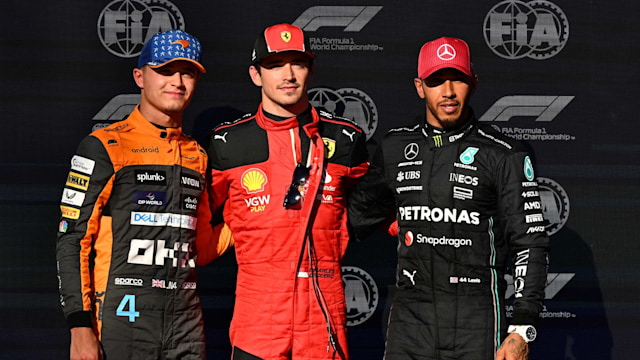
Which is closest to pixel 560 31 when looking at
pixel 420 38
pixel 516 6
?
pixel 516 6

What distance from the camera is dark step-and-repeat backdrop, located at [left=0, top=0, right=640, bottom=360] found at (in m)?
3.75

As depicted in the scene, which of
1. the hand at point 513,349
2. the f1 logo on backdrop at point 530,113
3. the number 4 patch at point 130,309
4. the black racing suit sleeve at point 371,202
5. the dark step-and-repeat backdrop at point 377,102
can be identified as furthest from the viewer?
the f1 logo on backdrop at point 530,113

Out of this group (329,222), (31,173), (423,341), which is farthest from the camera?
(31,173)

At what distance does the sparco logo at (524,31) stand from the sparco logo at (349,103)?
0.71 metres

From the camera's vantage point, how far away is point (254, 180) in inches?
118

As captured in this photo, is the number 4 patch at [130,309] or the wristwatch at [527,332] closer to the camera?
the wristwatch at [527,332]

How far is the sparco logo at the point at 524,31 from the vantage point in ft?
12.7

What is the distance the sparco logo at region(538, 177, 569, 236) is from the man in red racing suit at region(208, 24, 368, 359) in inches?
48.1

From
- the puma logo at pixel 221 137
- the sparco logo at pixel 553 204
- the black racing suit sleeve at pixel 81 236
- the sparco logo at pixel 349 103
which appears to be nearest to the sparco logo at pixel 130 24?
the sparco logo at pixel 349 103

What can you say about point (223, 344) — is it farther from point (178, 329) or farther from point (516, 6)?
point (516, 6)

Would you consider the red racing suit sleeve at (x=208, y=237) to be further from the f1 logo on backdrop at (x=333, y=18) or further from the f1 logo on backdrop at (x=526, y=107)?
the f1 logo on backdrop at (x=526, y=107)

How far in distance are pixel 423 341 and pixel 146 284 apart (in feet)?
3.53

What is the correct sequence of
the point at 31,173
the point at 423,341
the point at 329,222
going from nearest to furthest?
the point at 423,341 → the point at 329,222 → the point at 31,173

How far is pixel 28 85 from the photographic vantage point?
3.76 meters
